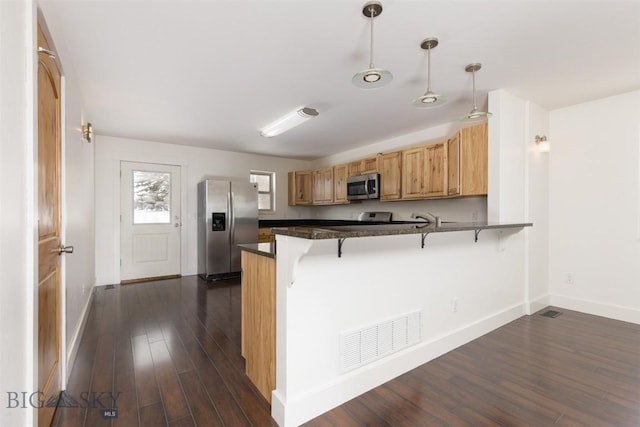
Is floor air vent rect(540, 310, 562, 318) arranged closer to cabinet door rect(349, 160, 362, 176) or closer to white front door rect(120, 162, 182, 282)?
cabinet door rect(349, 160, 362, 176)

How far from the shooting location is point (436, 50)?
2.29m

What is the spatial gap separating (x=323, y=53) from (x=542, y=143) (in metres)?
2.79

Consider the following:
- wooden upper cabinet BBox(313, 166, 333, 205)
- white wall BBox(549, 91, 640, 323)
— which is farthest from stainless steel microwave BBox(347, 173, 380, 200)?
white wall BBox(549, 91, 640, 323)

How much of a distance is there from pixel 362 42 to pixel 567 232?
3.44 metres

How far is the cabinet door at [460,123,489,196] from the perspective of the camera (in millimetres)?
3281

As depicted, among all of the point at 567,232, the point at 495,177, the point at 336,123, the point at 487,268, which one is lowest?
the point at 487,268

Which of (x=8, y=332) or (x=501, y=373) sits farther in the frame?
(x=501, y=373)

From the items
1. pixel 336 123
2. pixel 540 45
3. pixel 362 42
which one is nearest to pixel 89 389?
pixel 362 42

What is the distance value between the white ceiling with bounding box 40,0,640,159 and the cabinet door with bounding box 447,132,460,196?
0.40 meters

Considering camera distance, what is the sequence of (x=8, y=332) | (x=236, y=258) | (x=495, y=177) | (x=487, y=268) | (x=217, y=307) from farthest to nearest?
(x=236, y=258) → (x=217, y=307) → (x=495, y=177) → (x=487, y=268) → (x=8, y=332)

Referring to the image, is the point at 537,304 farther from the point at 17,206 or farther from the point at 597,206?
the point at 17,206

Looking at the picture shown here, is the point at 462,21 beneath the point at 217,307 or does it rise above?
above

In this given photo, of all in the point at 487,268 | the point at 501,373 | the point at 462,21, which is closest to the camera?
the point at 462,21

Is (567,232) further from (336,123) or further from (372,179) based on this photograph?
(336,123)
